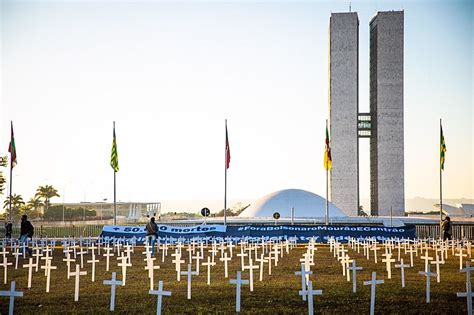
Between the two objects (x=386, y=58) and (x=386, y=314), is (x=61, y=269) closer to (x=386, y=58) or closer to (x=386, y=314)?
(x=386, y=314)

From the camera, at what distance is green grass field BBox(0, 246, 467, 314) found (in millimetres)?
14391

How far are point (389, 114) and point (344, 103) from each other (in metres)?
6.67

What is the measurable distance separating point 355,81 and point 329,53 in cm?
538

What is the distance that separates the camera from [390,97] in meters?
95.9

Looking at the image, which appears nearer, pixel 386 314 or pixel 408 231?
pixel 386 314

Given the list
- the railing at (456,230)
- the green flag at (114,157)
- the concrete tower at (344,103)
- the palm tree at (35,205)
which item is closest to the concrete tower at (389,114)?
the concrete tower at (344,103)

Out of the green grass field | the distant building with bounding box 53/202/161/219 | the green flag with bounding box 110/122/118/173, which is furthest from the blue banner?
the distant building with bounding box 53/202/161/219

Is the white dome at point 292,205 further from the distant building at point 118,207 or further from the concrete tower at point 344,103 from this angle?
the distant building at point 118,207

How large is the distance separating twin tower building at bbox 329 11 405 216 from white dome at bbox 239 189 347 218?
7580mm

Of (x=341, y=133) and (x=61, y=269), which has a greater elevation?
(x=341, y=133)

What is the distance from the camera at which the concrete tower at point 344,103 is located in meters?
93.6

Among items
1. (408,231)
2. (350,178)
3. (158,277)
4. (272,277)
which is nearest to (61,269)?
(158,277)

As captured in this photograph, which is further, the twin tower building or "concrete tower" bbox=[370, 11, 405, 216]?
"concrete tower" bbox=[370, 11, 405, 216]

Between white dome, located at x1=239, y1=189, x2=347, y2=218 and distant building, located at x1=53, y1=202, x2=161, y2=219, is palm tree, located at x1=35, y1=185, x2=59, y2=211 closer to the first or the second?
distant building, located at x1=53, y1=202, x2=161, y2=219
